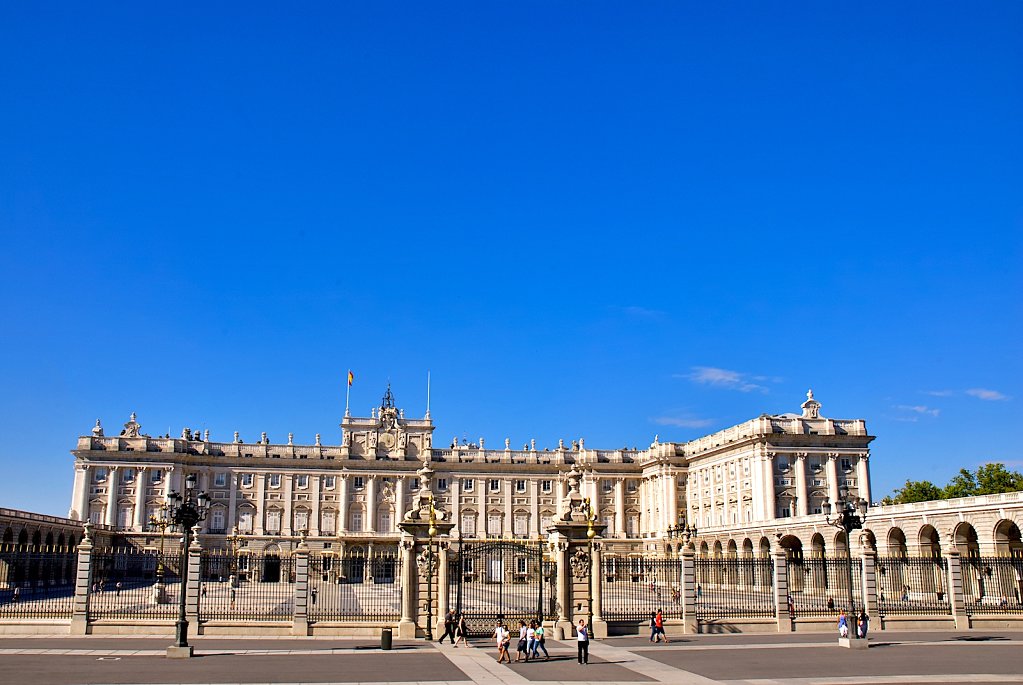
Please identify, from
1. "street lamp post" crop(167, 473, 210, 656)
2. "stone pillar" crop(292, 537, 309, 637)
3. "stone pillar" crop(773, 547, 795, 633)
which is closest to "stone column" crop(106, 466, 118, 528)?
"stone pillar" crop(292, 537, 309, 637)

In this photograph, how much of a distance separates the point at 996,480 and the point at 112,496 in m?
100

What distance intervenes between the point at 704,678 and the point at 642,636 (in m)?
12.7

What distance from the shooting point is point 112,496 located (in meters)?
120

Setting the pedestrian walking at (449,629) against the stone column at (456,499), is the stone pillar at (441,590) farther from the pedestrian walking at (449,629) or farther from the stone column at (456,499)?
the stone column at (456,499)

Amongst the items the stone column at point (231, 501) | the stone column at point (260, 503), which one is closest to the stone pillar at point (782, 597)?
the stone column at point (260, 503)

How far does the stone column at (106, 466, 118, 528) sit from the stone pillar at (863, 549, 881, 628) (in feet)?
330

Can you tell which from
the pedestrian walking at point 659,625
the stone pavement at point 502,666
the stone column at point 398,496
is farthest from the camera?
the stone column at point 398,496

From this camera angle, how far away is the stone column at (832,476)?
331 ft

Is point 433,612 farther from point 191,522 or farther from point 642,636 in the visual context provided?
point 191,522

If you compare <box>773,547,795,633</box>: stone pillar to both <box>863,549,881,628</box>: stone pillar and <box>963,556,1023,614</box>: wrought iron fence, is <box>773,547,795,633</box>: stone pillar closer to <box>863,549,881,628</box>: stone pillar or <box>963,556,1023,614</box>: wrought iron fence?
<box>863,549,881,628</box>: stone pillar

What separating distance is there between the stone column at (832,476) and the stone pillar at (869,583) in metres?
61.0

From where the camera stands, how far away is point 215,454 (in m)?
126

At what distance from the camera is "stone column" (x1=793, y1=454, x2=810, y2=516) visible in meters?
101

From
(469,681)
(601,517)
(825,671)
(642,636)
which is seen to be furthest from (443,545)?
(601,517)
